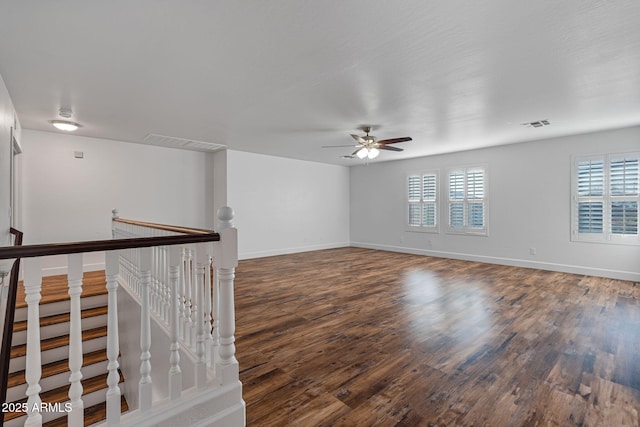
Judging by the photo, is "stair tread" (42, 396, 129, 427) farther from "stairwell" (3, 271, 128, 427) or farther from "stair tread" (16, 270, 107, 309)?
"stair tread" (16, 270, 107, 309)

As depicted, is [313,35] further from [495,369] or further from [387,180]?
[387,180]

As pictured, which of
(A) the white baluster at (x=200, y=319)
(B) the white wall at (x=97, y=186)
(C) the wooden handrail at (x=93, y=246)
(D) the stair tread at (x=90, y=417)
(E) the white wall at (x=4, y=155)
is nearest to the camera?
(C) the wooden handrail at (x=93, y=246)

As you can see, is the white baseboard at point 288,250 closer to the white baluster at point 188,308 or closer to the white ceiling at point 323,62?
the white ceiling at point 323,62

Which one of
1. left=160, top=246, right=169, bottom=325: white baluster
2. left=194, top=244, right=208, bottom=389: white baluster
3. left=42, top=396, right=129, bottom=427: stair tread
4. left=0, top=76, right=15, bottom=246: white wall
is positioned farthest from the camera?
left=0, top=76, right=15, bottom=246: white wall

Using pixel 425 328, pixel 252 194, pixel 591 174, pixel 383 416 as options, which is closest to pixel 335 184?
pixel 252 194

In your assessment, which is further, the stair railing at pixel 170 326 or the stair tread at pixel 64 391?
the stair tread at pixel 64 391

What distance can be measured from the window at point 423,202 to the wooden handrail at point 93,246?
6880 mm

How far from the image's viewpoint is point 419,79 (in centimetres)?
315

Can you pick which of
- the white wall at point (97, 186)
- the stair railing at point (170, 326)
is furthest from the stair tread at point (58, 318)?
the stair railing at point (170, 326)

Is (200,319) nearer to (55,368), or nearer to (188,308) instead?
(188,308)

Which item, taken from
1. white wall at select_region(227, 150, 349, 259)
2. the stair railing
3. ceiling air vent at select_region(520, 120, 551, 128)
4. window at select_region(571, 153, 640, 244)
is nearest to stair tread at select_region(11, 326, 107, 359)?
the stair railing

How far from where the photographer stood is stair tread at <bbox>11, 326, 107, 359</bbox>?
3076 mm

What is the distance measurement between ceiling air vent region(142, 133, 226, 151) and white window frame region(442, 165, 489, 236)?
5372 millimetres

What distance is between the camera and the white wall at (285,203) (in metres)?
7.18
